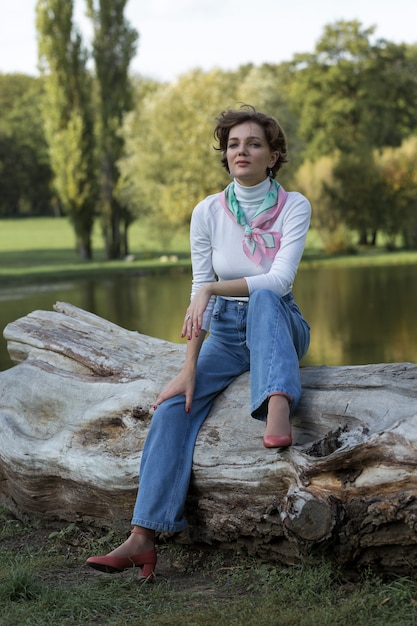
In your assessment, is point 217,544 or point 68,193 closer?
point 217,544

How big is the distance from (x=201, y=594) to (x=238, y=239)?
157 centimetres

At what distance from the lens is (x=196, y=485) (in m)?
3.87

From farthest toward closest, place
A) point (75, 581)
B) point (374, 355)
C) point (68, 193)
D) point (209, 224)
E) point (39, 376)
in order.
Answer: point (68, 193)
point (374, 355)
point (39, 376)
point (209, 224)
point (75, 581)

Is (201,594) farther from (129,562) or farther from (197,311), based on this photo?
(197,311)

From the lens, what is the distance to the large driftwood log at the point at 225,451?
3373mm

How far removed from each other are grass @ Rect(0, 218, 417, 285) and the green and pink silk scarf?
21.1 metres

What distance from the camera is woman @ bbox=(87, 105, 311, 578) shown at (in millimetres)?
3666

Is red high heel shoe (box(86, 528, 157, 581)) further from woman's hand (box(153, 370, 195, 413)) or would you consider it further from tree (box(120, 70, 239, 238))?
tree (box(120, 70, 239, 238))

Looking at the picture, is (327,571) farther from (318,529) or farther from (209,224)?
(209,224)

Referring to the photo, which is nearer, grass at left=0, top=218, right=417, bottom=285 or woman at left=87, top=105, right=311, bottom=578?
woman at left=87, top=105, right=311, bottom=578

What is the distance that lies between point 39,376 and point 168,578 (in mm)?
1648

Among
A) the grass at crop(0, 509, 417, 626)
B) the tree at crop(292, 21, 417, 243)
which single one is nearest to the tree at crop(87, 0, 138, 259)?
the tree at crop(292, 21, 417, 243)

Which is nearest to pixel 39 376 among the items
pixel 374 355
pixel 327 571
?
pixel 327 571

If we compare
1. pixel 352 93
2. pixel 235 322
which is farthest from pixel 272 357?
pixel 352 93
